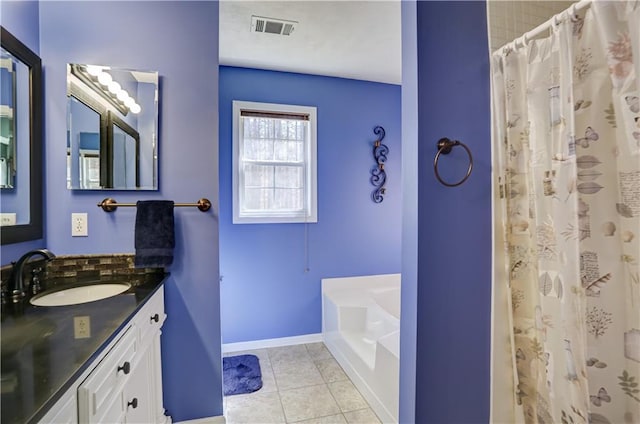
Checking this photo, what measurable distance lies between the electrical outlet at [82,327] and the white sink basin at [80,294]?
43 cm

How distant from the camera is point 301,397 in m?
2.09

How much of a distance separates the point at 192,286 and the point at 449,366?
137 centimetres

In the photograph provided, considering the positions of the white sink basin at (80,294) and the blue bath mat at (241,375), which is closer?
the white sink basin at (80,294)

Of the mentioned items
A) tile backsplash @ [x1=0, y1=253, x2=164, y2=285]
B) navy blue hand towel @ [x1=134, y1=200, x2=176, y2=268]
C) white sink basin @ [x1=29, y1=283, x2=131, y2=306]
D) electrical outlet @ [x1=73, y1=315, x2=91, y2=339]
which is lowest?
white sink basin @ [x1=29, y1=283, x2=131, y2=306]

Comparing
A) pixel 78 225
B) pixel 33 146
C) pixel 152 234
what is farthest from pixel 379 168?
pixel 33 146

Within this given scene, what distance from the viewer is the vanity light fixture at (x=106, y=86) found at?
157cm

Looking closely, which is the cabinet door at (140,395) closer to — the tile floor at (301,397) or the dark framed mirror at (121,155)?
the tile floor at (301,397)

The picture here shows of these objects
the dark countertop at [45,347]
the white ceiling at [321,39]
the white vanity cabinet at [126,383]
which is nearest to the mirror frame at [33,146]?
the dark countertop at [45,347]

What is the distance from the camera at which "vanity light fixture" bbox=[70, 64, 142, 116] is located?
1.57 metres

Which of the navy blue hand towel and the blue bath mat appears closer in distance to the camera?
the navy blue hand towel

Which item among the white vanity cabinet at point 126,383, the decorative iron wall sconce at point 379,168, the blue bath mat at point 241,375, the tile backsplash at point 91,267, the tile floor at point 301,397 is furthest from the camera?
the decorative iron wall sconce at point 379,168

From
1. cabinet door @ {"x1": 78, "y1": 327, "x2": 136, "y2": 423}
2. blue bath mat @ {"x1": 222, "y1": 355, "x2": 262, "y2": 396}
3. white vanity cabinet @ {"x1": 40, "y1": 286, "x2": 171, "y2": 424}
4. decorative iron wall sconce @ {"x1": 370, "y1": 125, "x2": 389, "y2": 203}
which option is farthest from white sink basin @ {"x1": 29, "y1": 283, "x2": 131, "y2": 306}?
decorative iron wall sconce @ {"x1": 370, "y1": 125, "x2": 389, "y2": 203}

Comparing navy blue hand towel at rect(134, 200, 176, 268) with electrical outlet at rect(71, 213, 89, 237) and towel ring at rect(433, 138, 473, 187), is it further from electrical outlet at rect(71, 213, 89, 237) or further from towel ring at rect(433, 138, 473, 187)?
towel ring at rect(433, 138, 473, 187)

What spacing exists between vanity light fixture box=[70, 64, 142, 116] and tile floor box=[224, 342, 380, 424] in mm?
1891
